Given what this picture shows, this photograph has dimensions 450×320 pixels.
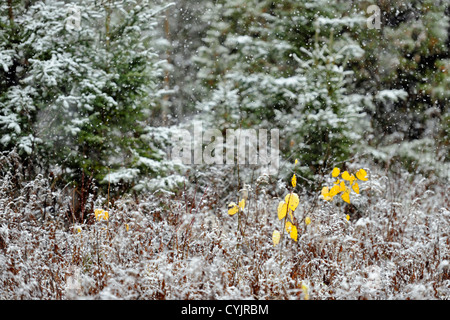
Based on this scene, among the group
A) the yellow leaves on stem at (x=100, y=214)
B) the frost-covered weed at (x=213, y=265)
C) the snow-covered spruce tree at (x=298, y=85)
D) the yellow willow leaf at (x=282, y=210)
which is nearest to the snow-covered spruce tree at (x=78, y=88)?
the yellow leaves on stem at (x=100, y=214)

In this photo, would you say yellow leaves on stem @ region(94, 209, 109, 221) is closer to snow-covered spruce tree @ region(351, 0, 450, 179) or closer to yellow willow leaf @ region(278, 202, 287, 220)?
yellow willow leaf @ region(278, 202, 287, 220)

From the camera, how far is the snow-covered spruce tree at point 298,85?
223 inches

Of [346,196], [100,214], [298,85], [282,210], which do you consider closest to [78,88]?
[100,214]

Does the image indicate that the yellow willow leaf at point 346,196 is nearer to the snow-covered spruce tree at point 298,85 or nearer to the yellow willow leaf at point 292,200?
the yellow willow leaf at point 292,200

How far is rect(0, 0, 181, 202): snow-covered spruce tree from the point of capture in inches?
175

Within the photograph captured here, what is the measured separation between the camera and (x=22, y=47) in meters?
4.61

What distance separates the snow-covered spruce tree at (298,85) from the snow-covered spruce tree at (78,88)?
5.76 ft

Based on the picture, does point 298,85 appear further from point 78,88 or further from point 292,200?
point 292,200

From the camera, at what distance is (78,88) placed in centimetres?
470

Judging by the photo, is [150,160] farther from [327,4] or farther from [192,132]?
[327,4]

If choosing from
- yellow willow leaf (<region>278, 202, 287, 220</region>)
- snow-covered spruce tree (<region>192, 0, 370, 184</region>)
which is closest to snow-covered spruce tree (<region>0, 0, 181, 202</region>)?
snow-covered spruce tree (<region>192, 0, 370, 184</region>)

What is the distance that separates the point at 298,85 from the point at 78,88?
3.55 meters
